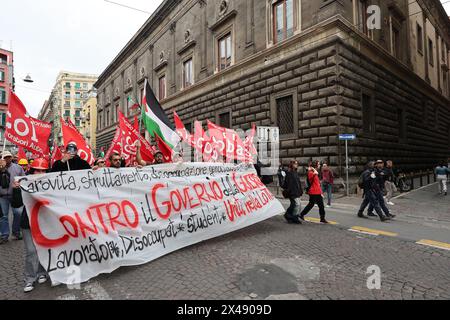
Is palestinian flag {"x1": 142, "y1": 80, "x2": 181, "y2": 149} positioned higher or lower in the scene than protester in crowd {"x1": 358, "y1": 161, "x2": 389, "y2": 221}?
higher

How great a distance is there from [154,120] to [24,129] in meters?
2.84

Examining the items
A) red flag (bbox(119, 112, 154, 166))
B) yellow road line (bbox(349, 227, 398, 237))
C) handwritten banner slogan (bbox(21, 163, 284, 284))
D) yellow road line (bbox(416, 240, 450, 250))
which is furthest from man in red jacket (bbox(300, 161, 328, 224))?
red flag (bbox(119, 112, 154, 166))

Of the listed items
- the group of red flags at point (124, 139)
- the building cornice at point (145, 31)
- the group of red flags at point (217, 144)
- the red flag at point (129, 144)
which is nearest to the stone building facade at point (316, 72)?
the building cornice at point (145, 31)

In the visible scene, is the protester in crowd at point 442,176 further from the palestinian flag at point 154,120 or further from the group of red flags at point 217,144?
the palestinian flag at point 154,120

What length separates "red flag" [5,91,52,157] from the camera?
5.38 meters

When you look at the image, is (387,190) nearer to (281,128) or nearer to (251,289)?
(281,128)

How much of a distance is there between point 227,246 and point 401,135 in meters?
16.3

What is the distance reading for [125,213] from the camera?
391 cm

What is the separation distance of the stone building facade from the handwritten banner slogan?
778cm

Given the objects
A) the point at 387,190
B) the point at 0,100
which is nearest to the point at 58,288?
the point at 387,190

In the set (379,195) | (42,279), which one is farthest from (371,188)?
(42,279)

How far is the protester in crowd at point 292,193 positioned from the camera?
6316 mm

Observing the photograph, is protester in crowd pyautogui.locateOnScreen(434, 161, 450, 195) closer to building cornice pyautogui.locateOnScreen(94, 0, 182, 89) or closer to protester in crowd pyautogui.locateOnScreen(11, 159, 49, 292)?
protester in crowd pyautogui.locateOnScreen(11, 159, 49, 292)

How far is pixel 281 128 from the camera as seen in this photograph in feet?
44.2
